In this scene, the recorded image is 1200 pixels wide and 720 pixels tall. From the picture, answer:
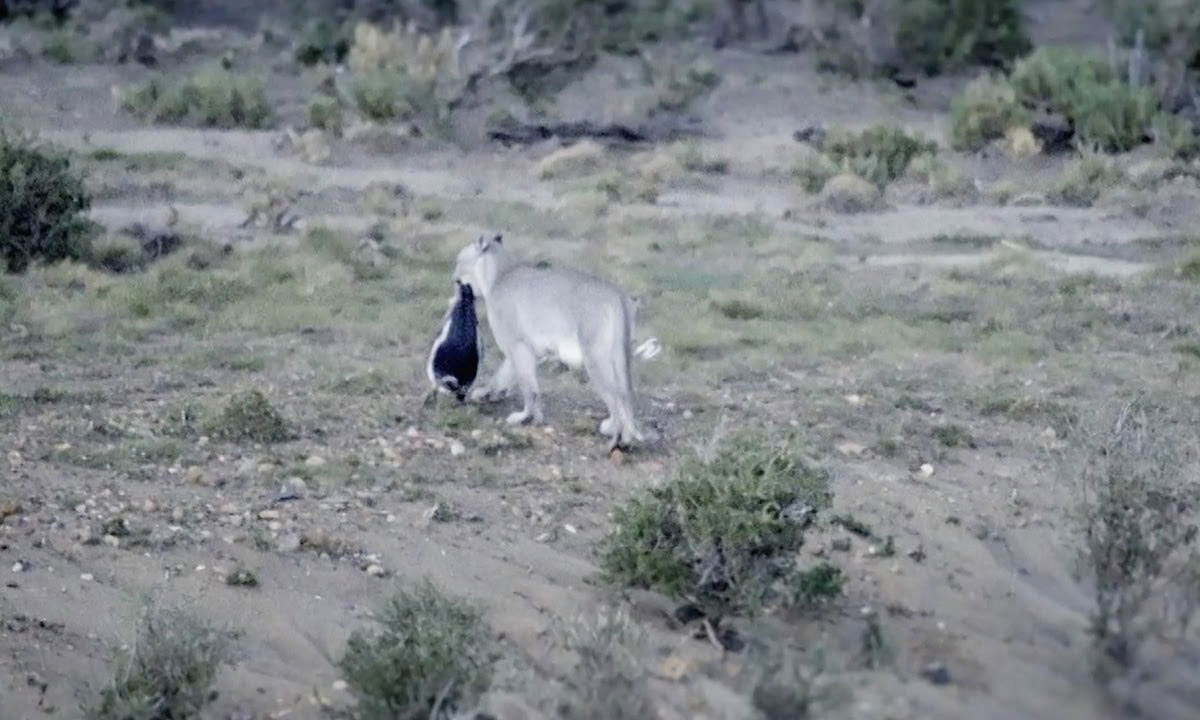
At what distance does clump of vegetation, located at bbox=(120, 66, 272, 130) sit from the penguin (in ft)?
40.3

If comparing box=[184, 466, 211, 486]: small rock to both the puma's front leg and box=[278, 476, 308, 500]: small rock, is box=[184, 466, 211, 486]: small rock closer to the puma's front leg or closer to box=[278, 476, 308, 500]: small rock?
box=[278, 476, 308, 500]: small rock

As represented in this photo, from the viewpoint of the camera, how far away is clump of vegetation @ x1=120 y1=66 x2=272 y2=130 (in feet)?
75.3

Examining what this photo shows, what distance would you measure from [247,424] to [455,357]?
1284 millimetres

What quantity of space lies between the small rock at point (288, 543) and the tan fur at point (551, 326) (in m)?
2.17

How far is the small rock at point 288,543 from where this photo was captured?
8.66m

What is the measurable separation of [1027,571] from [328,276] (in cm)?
792

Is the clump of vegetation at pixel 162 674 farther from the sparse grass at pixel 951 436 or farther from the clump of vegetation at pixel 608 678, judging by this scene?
the sparse grass at pixel 951 436

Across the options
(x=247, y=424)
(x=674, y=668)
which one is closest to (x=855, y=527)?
(x=674, y=668)

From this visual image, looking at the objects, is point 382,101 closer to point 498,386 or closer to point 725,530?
point 498,386

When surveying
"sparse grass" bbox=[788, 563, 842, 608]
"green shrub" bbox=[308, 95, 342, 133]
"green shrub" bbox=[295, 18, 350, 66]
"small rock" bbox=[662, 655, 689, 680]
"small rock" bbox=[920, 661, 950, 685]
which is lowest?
"green shrub" bbox=[295, 18, 350, 66]

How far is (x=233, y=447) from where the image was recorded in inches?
403

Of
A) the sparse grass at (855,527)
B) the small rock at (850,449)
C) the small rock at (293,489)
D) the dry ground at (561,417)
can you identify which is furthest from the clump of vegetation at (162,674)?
the small rock at (850,449)

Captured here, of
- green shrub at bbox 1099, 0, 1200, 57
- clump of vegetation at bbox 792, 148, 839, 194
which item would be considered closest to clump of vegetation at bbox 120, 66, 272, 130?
clump of vegetation at bbox 792, 148, 839, 194

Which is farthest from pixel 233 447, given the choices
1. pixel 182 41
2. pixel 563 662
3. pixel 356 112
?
pixel 182 41
